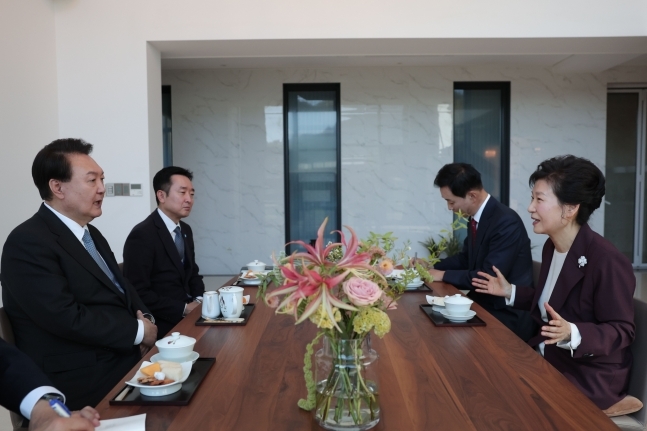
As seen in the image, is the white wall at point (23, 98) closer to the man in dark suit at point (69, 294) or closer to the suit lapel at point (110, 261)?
the suit lapel at point (110, 261)

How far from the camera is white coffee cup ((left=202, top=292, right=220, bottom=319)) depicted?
2305 mm

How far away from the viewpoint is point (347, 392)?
1304mm

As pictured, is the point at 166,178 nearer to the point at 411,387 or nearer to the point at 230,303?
the point at 230,303

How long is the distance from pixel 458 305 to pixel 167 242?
5.88 feet

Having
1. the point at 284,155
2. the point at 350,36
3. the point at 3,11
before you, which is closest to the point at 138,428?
the point at 3,11

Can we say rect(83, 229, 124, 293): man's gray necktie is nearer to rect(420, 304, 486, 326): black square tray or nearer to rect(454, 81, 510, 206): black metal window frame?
rect(420, 304, 486, 326): black square tray

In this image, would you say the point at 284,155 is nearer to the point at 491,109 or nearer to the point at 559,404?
the point at 491,109

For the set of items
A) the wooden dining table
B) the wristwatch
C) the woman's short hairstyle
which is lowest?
the wristwatch

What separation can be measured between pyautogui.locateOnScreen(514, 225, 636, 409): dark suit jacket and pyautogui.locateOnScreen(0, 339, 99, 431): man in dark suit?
1741 millimetres

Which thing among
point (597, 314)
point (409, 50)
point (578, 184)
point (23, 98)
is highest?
point (409, 50)

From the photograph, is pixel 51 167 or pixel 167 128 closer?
pixel 51 167

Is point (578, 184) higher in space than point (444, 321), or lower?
higher

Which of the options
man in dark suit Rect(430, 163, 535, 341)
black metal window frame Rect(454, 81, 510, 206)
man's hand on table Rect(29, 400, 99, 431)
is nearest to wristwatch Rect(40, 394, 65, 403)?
man's hand on table Rect(29, 400, 99, 431)

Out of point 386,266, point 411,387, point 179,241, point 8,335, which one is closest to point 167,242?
point 179,241
